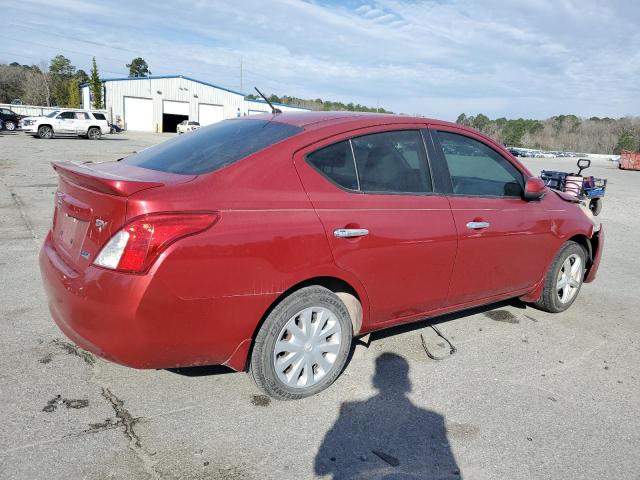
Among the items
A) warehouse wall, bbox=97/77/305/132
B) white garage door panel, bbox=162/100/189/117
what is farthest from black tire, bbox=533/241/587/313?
white garage door panel, bbox=162/100/189/117

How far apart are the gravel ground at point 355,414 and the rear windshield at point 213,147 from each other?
1377 millimetres

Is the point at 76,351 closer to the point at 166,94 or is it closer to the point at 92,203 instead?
the point at 92,203

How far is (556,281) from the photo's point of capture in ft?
15.6

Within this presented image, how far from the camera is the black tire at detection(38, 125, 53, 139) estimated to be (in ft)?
102

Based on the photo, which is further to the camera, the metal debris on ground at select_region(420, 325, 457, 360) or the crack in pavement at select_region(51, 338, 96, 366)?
the metal debris on ground at select_region(420, 325, 457, 360)

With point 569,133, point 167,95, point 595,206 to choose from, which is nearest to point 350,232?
point 595,206

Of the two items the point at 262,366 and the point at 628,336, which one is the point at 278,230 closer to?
the point at 262,366

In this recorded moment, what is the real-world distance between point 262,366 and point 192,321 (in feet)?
1.78

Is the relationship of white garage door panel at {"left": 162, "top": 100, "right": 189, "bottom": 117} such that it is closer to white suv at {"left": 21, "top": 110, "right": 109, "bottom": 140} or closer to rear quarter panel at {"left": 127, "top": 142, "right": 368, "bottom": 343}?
white suv at {"left": 21, "top": 110, "right": 109, "bottom": 140}

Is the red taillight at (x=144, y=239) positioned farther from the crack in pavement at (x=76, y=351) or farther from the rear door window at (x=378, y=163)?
the crack in pavement at (x=76, y=351)

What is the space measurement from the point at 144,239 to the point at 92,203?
0.48 metres

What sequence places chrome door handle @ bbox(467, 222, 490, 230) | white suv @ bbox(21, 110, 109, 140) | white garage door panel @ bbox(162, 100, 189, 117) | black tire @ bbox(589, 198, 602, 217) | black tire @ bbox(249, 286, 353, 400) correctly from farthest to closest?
white garage door panel @ bbox(162, 100, 189, 117), white suv @ bbox(21, 110, 109, 140), black tire @ bbox(589, 198, 602, 217), chrome door handle @ bbox(467, 222, 490, 230), black tire @ bbox(249, 286, 353, 400)

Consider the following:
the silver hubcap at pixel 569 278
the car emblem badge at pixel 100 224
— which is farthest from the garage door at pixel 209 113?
the car emblem badge at pixel 100 224

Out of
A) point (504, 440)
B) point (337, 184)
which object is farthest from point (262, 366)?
point (504, 440)
